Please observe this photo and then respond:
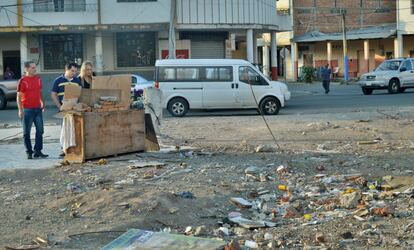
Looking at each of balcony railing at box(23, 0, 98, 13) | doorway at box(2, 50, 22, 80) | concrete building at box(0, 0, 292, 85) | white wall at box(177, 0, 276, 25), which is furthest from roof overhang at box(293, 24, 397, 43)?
doorway at box(2, 50, 22, 80)

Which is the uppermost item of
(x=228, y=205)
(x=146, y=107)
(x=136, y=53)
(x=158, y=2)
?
(x=158, y=2)

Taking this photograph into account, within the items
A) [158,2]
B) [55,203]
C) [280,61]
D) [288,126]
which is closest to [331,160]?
[55,203]

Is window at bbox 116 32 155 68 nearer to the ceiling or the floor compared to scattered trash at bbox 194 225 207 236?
nearer to the ceiling

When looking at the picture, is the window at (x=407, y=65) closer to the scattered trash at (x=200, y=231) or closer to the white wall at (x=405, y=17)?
the white wall at (x=405, y=17)

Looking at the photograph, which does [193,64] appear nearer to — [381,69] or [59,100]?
[59,100]

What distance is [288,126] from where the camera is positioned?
17.8 metres

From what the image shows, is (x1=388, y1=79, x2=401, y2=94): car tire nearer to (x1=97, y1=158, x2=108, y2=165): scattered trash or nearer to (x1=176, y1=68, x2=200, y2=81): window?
(x1=176, y1=68, x2=200, y2=81): window

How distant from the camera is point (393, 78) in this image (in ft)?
111

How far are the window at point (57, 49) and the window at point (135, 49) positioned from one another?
2.28 metres

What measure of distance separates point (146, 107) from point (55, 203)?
231 inches

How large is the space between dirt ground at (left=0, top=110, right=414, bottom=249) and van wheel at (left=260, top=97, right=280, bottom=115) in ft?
29.2

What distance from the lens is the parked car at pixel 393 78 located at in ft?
110

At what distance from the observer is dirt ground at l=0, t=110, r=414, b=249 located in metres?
6.95

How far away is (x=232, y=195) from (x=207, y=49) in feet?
92.8
